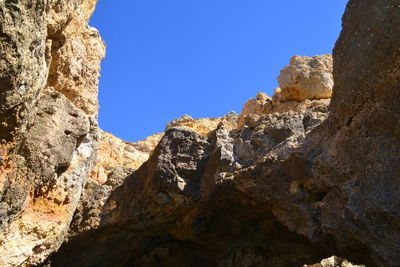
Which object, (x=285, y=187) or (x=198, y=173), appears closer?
(x=285, y=187)

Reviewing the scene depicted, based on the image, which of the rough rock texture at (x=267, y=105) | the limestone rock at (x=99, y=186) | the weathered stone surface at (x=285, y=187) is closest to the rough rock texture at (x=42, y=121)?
the limestone rock at (x=99, y=186)

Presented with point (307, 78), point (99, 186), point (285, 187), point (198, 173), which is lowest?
point (285, 187)

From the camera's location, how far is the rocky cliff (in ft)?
22.3

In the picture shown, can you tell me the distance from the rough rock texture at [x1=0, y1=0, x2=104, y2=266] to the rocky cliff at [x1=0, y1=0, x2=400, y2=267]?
27 millimetres

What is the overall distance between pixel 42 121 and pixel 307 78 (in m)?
8.65

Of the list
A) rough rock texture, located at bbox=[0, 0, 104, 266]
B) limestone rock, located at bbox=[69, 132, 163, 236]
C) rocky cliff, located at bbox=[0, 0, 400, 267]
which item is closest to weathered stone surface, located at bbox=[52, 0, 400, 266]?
rocky cliff, located at bbox=[0, 0, 400, 267]

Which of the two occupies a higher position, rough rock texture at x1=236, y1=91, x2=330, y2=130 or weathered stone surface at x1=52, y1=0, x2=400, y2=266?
rough rock texture at x1=236, y1=91, x2=330, y2=130

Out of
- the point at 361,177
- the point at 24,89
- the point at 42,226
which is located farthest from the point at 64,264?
the point at 361,177

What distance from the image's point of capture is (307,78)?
14.4 m

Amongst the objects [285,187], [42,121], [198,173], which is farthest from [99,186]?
[285,187]

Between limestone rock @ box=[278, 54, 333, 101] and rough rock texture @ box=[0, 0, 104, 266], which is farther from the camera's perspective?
limestone rock @ box=[278, 54, 333, 101]

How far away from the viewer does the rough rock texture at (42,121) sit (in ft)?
21.8

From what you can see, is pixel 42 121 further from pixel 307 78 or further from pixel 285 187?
pixel 307 78

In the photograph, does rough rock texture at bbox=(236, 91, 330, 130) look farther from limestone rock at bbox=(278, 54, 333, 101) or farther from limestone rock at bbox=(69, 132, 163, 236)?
limestone rock at bbox=(69, 132, 163, 236)
